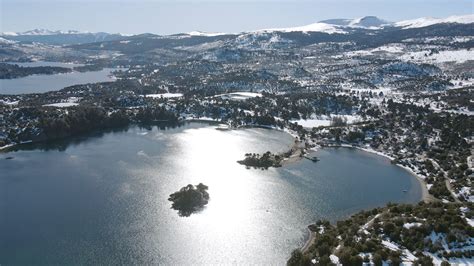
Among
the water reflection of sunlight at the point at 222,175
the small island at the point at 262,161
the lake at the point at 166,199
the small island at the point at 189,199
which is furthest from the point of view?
the small island at the point at 262,161

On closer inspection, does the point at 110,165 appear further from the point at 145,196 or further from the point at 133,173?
the point at 145,196

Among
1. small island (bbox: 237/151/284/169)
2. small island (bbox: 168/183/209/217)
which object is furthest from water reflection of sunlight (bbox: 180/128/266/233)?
small island (bbox: 237/151/284/169)

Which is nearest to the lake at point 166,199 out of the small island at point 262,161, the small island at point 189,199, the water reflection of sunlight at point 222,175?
the water reflection of sunlight at point 222,175

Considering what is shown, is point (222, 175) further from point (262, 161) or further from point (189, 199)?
point (189, 199)

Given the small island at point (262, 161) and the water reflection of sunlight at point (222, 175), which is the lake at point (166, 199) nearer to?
the water reflection of sunlight at point (222, 175)

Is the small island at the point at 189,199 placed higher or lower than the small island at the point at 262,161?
higher

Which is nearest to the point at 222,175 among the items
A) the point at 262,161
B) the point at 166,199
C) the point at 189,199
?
the point at 262,161

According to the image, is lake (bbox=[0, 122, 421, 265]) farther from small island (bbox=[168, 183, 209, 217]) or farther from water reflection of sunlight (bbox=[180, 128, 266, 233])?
small island (bbox=[168, 183, 209, 217])

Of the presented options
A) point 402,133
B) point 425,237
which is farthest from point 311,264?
point 402,133

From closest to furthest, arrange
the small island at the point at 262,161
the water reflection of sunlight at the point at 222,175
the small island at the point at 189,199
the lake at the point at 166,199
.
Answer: the lake at the point at 166,199 < the water reflection of sunlight at the point at 222,175 < the small island at the point at 189,199 < the small island at the point at 262,161
